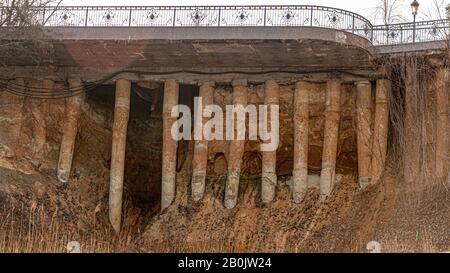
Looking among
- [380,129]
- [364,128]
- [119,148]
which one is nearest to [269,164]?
[364,128]

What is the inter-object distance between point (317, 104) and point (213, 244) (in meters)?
4.73

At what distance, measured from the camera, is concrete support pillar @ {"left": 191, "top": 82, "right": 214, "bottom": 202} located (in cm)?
2156

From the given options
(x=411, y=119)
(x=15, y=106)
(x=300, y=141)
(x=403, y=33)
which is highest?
(x=403, y=33)

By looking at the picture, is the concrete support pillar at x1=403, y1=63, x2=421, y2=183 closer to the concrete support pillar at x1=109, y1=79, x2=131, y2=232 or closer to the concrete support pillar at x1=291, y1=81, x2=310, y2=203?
the concrete support pillar at x1=291, y1=81, x2=310, y2=203

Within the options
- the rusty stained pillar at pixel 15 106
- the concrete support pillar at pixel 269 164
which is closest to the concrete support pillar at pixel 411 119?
the concrete support pillar at pixel 269 164

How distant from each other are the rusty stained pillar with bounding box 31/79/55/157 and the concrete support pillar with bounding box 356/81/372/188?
831 cm

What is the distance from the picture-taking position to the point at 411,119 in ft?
66.8

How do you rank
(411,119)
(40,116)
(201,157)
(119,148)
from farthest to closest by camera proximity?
(40,116)
(119,148)
(201,157)
(411,119)

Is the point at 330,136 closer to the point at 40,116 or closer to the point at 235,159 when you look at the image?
the point at 235,159

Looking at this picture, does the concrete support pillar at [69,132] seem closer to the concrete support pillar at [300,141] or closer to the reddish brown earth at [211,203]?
the reddish brown earth at [211,203]

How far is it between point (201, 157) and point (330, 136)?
3.47m

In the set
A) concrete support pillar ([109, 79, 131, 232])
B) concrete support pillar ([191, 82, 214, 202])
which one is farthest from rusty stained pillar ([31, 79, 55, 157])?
concrete support pillar ([191, 82, 214, 202])

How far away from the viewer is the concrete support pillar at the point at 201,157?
70.7 ft

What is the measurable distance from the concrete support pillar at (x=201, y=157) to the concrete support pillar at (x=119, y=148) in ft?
6.36
